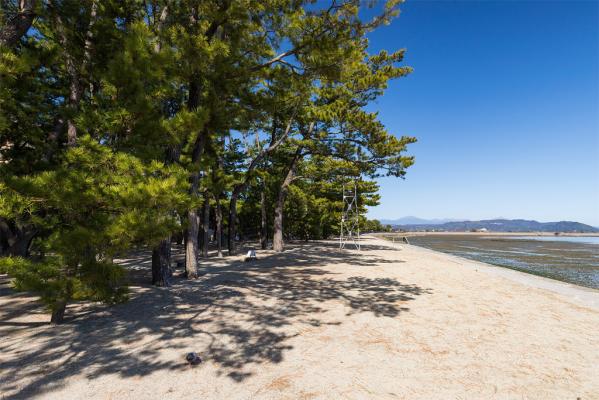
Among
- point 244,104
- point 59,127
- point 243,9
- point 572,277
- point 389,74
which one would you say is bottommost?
point 572,277

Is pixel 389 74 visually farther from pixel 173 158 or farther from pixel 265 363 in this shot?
pixel 265 363

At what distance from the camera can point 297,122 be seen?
15.5 metres

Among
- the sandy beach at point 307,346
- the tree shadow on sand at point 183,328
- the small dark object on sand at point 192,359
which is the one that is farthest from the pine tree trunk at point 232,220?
the small dark object on sand at point 192,359

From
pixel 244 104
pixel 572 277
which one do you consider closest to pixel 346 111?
pixel 244 104

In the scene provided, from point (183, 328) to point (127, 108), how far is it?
11.5ft

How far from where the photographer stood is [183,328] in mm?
4664

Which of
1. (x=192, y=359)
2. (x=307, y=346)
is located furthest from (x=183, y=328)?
(x=307, y=346)

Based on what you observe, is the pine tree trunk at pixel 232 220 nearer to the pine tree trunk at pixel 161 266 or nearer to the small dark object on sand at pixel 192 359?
the pine tree trunk at pixel 161 266

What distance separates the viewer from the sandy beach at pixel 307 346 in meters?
3.04

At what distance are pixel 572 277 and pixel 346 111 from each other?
1169 cm

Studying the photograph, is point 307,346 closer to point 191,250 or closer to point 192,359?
point 192,359

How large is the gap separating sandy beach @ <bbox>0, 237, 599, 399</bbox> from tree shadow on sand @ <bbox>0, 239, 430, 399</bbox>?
2cm

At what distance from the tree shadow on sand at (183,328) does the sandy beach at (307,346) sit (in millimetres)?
22

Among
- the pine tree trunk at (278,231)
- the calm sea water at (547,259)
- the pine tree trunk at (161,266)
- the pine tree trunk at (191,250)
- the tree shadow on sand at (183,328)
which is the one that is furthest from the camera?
the pine tree trunk at (278,231)
